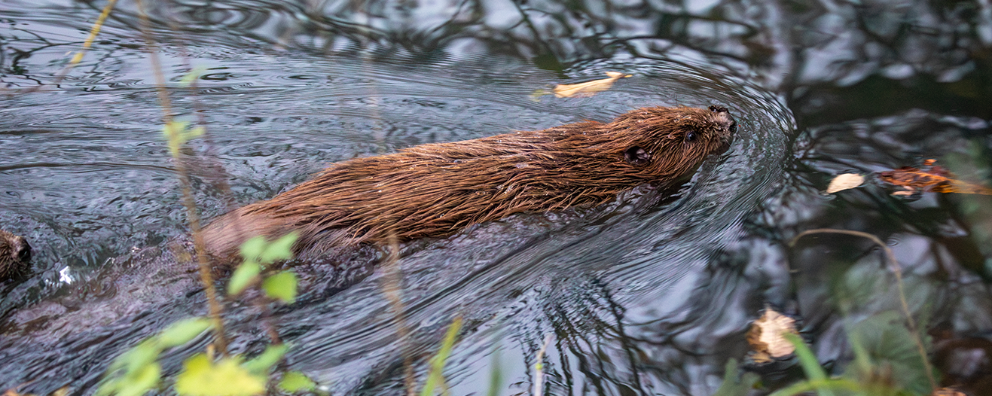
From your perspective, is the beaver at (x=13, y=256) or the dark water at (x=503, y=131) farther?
the beaver at (x=13, y=256)

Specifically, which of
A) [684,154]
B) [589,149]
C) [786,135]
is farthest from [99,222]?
[786,135]

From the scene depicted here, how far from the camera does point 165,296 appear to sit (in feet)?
8.56

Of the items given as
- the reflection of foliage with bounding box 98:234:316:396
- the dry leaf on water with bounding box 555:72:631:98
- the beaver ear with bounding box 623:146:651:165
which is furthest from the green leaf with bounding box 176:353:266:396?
A: the dry leaf on water with bounding box 555:72:631:98

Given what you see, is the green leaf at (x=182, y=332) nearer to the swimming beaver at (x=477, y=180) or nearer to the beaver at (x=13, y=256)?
the swimming beaver at (x=477, y=180)

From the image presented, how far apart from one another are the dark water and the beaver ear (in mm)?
224

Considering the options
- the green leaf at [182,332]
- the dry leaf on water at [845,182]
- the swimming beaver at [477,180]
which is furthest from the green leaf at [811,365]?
the dry leaf on water at [845,182]

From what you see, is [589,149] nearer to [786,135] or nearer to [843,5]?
[786,135]

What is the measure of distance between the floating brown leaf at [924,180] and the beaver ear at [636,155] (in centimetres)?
114

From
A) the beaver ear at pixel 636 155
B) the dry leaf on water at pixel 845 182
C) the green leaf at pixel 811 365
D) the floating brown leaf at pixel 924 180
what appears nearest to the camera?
the green leaf at pixel 811 365

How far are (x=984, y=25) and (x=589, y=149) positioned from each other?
9.44ft

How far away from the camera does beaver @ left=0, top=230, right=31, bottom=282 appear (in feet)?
8.46

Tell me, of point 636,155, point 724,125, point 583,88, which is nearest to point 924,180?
point 724,125

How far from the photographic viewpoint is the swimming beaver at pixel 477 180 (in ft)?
8.96

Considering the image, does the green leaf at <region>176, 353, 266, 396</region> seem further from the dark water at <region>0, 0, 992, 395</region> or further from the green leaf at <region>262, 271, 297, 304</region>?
the dark water at <region>0, 0, 992, 395</region>
